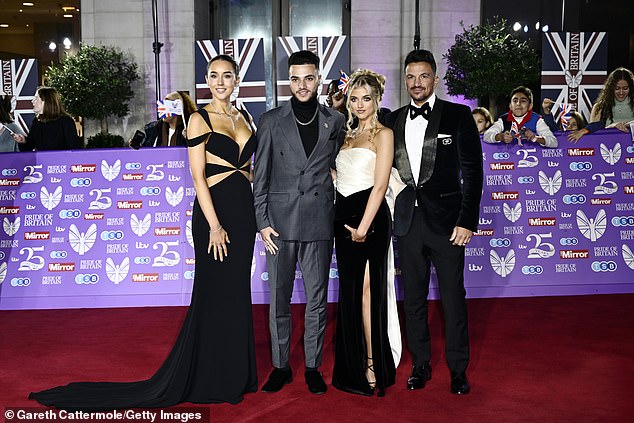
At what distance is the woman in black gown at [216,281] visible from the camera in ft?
12.9

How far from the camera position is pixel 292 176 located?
4070 mm

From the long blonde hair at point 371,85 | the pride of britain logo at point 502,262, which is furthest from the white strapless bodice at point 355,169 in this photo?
the pride of britain logo at point 502,262

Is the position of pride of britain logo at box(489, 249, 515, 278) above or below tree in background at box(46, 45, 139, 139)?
below

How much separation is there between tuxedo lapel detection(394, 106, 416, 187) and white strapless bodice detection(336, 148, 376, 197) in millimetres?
239

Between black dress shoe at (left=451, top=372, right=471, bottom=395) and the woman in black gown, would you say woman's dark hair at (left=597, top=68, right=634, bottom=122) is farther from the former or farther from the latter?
the woman in black gown

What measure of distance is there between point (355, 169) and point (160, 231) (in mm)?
2780

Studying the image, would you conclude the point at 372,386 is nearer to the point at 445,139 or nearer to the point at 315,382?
the point at 315,382

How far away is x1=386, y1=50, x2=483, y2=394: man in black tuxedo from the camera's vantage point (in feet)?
13.3

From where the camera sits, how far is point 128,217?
6.27 m

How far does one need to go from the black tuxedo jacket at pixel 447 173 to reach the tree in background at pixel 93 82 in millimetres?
7468

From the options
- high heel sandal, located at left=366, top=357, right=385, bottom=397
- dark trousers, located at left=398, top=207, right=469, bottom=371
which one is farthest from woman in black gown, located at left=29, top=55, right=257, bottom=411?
dark trousers, located at left=398, top=207, right=469, bottom=371

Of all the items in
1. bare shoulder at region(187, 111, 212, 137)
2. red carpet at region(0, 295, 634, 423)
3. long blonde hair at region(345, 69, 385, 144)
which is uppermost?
long blonde hair at region(345, 69, 385, 144)

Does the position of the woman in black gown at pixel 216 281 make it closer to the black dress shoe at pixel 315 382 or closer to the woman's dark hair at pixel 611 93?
the black dress shoe at pixel 315 382

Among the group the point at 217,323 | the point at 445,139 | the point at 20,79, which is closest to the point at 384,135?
the point at 445,139
